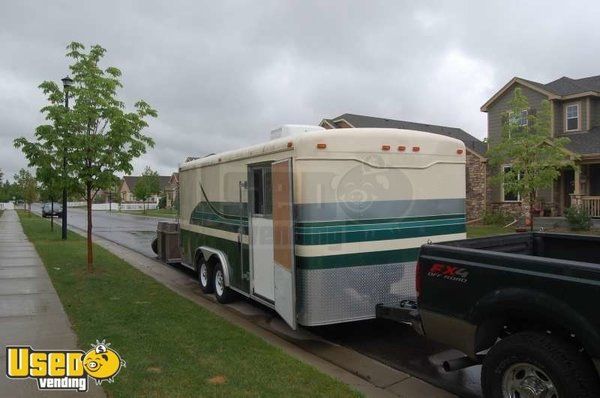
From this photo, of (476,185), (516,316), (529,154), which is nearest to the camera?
(516,316)

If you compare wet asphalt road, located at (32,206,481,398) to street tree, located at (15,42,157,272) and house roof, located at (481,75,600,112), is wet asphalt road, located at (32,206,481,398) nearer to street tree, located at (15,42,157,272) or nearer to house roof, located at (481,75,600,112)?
street tree, located at (15,42,157,272)

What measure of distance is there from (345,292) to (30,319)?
4414 millimetres

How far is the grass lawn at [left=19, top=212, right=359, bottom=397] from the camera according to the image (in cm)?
468

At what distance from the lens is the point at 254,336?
6.42 m

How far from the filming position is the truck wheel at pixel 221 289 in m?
8.49

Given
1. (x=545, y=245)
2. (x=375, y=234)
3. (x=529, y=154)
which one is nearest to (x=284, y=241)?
(x=375, y=234)

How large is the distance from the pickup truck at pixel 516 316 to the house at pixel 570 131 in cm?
1979

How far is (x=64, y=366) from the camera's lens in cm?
523

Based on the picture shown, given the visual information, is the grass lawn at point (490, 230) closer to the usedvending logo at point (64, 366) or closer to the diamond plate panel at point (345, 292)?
the diamond plate panel at point (345, 292)

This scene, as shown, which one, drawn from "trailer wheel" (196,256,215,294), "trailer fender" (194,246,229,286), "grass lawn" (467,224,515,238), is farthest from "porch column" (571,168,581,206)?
"trailer fender" (194,246,229,286)

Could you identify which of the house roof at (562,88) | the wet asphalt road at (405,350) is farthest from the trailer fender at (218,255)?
the house roof at (562,88)

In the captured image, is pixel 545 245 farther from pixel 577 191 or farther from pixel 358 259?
pixel 577 191

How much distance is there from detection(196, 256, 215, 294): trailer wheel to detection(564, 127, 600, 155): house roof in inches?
750

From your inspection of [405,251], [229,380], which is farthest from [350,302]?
[229,380]
